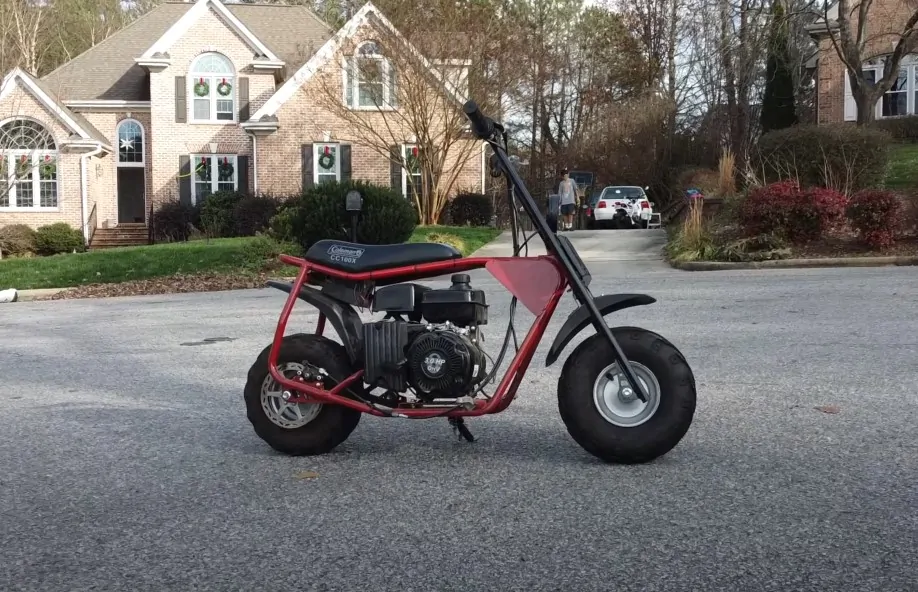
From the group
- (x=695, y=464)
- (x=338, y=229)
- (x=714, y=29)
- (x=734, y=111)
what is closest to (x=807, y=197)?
(x=338, y=229)

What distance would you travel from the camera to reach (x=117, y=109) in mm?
34750

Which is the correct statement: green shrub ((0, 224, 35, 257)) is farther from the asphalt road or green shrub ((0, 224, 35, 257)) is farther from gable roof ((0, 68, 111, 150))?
the asphalt road

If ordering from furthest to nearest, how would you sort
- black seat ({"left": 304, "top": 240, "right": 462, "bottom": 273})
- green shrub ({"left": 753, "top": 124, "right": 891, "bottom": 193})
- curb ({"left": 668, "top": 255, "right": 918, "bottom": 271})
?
1. green shrub ({"left": 753, "top": 124, "right": 891, "bottom": 193})
2. curb ({"left": 668, "top": 255, "right": 918, "bottom": 271})
3. black seat ({"left": 304, "top": 240, "right": 462, "bottom": 273})

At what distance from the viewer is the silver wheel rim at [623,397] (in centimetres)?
453

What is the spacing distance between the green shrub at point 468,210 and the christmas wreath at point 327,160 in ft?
15.4

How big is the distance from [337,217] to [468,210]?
468 inches

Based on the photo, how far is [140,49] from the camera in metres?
37.3

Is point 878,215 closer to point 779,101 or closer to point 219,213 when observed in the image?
point 779,101

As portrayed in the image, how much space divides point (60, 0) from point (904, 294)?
4317 cm

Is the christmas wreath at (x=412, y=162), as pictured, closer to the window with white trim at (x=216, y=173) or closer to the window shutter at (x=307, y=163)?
the window shutter at (x=307, y=163)

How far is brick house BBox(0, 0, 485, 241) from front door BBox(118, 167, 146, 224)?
0.13ft

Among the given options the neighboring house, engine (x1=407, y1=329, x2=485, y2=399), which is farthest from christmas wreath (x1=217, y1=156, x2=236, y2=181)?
engine (x1=407, y1=329, x2=485, y2=399)

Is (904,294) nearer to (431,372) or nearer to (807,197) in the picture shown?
(807,197)

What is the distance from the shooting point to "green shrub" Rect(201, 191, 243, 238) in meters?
30.4
